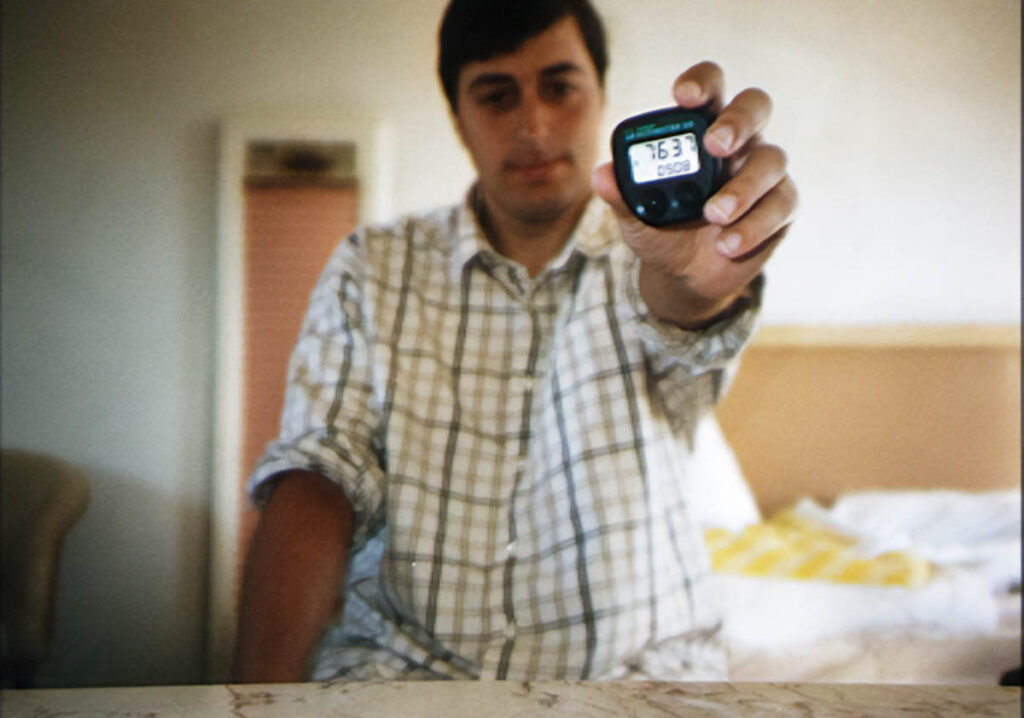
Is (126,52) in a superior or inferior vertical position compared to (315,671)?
A: superior

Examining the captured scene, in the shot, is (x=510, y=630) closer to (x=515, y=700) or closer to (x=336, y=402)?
(x=515, y=700)

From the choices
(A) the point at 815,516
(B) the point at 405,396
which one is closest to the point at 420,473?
(B) the point at 405,396

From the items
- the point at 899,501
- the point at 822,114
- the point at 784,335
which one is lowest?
the point at 899,501

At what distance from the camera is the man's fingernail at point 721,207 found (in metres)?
0.37

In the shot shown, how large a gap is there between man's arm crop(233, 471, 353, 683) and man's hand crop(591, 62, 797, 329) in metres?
0.24

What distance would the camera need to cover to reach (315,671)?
0.43 metres

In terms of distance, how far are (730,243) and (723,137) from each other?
0.07 meters

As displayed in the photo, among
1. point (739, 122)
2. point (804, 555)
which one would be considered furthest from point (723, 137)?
point (804, 555)

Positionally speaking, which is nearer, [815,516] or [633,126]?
[633,126]

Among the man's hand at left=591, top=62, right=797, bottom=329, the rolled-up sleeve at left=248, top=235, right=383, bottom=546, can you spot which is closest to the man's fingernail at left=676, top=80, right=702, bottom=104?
the man's hand at left=591, top=62, right=797, bottom=329

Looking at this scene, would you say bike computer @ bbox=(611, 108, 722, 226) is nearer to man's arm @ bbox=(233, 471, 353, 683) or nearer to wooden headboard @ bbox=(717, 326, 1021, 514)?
wooden headboard @ bbox=(717, 326, 1021, 514)

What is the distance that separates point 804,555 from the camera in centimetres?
56

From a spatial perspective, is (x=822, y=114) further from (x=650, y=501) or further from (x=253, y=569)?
(x=253, y=569)

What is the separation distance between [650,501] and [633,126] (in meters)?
0.25
